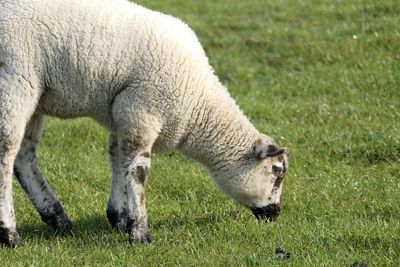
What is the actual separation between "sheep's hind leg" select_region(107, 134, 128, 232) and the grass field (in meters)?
0.17

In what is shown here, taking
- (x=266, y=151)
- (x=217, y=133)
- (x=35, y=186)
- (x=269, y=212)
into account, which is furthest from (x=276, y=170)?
(x=35, y=186)

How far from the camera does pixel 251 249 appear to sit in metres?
8.20

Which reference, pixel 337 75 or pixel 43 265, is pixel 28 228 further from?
pixel 337 75

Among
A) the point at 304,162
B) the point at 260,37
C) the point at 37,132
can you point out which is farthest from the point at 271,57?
the point at 37,132

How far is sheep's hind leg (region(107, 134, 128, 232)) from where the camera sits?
9.36 meters

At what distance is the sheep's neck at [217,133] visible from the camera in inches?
354

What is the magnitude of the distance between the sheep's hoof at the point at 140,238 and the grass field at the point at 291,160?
10 cm

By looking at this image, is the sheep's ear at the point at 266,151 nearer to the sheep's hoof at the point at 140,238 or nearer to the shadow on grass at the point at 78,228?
the sheep's hoof at the point at 140,238

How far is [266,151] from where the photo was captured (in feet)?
29.9

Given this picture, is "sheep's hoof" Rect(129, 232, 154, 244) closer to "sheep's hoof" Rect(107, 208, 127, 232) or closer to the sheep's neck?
"sheep's hoof" Rect(107, 208, 127, 232)

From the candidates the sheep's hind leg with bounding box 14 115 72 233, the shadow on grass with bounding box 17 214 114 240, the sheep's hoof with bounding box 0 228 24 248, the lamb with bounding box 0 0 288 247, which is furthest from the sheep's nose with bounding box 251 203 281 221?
the sheep's hoof with bounding box 0 228 24 248

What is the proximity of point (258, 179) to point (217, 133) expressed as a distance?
0.62 metres

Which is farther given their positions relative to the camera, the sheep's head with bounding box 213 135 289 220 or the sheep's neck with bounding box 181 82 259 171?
the sheep's head with bounding box 213 135 289 220

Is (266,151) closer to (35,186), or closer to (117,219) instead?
(117,219)
